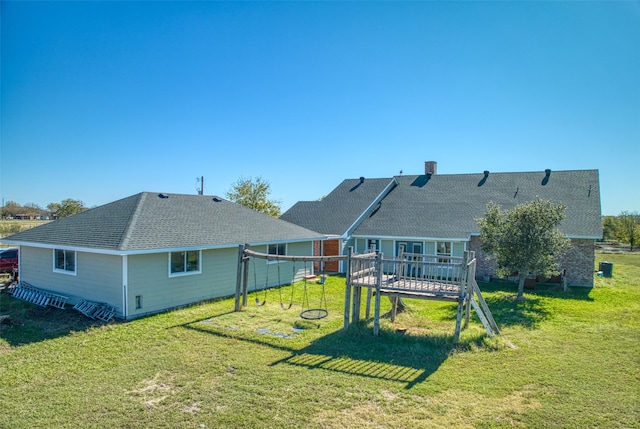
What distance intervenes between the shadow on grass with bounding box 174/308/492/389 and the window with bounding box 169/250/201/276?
312cm

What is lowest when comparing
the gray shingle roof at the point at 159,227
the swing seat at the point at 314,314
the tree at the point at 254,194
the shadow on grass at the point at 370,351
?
the shadow on grass at the point at 370,351

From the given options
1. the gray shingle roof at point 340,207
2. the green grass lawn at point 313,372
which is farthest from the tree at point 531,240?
the gray shingle roof at point 340,207

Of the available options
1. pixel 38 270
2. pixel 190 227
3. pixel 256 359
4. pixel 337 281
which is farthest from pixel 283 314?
pixel 38 270

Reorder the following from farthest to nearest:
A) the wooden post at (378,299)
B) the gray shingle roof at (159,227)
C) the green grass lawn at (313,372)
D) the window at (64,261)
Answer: the window at (64,261)
the gray shingle roof at (159,227)
the wooden post at (378,299)
the green grass lawn at (313,372)

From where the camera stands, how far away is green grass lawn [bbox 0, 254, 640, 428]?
19.0ft

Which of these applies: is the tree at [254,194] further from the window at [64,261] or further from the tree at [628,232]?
the tree at [628,232]

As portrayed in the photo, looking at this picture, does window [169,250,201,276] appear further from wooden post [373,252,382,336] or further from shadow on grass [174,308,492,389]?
wooden post [373,252,382,336]

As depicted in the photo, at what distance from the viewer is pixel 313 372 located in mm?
7551

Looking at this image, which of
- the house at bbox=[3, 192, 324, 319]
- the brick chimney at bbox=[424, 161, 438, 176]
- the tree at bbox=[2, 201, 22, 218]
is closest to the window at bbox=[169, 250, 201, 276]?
the house at bbox=[3, 192, 324, 319]

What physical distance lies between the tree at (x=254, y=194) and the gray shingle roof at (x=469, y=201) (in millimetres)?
16045

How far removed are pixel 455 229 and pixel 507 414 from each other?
1556 cm

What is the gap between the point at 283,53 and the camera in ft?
54.6

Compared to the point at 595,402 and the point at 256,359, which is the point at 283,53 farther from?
the point at 595,402

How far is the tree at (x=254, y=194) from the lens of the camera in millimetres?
38062
